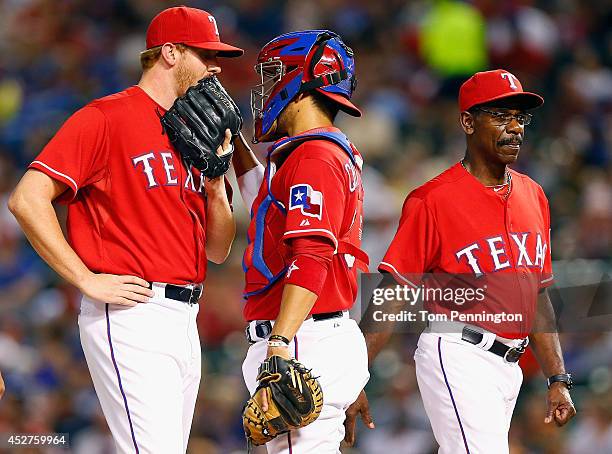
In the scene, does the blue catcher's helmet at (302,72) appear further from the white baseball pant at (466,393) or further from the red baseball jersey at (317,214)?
the white baseball pant at (466,393)

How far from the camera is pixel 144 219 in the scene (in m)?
3.57

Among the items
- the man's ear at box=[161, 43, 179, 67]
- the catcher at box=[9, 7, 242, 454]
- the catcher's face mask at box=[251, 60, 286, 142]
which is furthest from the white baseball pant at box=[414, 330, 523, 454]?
the man's ear at box=[161, 43, 179, 67]

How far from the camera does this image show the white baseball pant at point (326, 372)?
3445 millimetres

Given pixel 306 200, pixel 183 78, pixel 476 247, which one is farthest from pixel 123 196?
pixel 476 247

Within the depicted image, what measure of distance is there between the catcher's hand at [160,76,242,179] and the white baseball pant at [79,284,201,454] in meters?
0.48

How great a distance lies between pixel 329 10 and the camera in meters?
9.37

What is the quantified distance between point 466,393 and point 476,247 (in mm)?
590

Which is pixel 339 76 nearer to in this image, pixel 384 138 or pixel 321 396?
pixel 321 396

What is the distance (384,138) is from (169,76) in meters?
4.69

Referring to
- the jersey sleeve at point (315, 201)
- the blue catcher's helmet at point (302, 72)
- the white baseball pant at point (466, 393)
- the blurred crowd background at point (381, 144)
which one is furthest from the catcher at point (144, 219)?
the blurred crowd background at point (381, 144)

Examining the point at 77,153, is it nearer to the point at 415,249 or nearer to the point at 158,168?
the point at 158,168

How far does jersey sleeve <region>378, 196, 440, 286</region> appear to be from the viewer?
13.9 ft

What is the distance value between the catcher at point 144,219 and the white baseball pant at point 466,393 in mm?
1033

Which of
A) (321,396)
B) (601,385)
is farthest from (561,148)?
(321,396)
